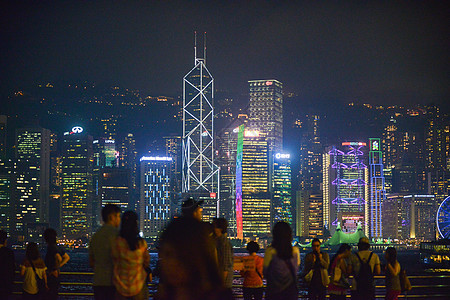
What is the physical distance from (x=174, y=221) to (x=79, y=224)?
136 m

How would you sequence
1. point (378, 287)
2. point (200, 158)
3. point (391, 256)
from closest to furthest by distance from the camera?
1. point (391, 256)
2. point (378, 287)
3. point (200, 158)

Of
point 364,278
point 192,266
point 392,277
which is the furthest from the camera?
point 392,277

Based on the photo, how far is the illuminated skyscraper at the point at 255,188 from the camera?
135 m

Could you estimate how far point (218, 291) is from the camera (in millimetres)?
2732

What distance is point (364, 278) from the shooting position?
8.38 metres

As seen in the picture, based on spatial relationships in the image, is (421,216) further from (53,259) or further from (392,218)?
(53,259)

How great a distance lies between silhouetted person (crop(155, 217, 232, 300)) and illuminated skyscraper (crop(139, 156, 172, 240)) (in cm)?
14168

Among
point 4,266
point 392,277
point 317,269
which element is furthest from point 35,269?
point 392,277

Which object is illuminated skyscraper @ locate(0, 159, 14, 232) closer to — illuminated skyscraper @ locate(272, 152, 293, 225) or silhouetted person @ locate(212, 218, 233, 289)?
illuminated skyscraper @ locate(272, 152, 293, 225)

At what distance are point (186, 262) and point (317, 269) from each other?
6586 millimetres

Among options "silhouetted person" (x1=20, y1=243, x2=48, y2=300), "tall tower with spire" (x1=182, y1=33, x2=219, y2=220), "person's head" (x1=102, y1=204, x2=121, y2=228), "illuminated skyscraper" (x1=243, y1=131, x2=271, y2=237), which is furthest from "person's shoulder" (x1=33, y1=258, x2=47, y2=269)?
"illuminated skyscraper" (x1=243, y1=131, x2=271, y2=237)

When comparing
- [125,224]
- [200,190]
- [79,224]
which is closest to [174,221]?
[125,224]

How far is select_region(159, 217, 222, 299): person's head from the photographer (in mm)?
2646

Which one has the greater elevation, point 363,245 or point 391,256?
point 363,245
